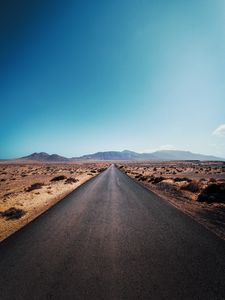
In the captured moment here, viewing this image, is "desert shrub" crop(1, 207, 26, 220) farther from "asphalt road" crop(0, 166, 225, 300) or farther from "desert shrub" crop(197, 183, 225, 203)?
"desert shrub" crop(197, 183, 225, 203)

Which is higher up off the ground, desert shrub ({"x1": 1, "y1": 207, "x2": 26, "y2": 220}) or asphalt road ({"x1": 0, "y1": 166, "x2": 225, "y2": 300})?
asphalt road ({"x1": 0, "y1": 166, "x2": 225, "y2": 300})

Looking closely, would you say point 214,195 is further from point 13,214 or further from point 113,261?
point 13,214

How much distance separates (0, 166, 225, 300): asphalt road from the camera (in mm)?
3893

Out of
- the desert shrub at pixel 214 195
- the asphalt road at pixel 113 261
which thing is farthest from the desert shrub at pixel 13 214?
the desert shrub at pixel 214 195

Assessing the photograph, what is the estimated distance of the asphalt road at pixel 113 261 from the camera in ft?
12.8

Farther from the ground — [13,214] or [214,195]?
Result: [214,195]

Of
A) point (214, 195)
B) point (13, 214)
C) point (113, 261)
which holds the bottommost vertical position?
point (13, 214)

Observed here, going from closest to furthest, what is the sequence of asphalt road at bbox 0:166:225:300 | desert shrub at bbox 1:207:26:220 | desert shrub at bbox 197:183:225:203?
1. asphalt road at bbox 0:166:225:300
2. desert shrub at bbox 1:207:26:220
3. desert shrub at bbox 197:183:225:203

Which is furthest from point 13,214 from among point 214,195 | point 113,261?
point 214,195

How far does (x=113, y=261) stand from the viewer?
16.6ft

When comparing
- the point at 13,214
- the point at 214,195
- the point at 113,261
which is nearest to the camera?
the point at 113,261

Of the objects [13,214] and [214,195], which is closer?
[13,214]

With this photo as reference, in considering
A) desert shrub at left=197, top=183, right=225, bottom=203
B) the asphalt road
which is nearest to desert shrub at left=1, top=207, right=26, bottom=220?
the asphalt road

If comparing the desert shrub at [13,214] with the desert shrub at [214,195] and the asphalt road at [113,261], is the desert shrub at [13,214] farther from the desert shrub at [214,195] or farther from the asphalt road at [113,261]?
the desert shrub at [214,195]
